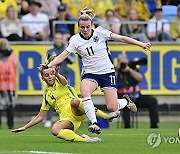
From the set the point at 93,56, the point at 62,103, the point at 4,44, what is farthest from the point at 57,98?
the point at 4,44

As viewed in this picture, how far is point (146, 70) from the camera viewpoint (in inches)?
903

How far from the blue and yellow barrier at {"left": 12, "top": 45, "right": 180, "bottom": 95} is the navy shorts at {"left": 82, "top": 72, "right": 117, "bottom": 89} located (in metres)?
7.35

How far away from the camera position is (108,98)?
1531 centimetres

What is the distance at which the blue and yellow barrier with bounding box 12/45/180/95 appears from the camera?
22.7 meters

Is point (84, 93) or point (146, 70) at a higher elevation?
point (84, 93)

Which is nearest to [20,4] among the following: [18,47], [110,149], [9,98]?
[18,47]

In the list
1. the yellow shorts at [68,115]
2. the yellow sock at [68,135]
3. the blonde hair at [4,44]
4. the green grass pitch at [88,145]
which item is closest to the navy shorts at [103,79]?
the yellow shorts at [68,115]

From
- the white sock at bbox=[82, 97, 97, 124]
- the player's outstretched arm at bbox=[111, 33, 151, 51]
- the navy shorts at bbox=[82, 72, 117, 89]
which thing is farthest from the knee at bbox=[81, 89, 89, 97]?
the player's outstretched arm at bbox=[111, 33, 151, 51]

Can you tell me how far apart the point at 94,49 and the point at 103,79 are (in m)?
0.61

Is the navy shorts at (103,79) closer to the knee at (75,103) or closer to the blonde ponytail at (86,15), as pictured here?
the knee at (75,103)

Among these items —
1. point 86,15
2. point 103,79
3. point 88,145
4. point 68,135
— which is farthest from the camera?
point 103,79

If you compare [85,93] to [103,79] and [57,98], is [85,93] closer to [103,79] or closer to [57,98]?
[57,98]

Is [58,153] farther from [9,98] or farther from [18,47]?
[18,47]

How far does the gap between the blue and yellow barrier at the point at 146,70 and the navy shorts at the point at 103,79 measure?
24.1 ft
